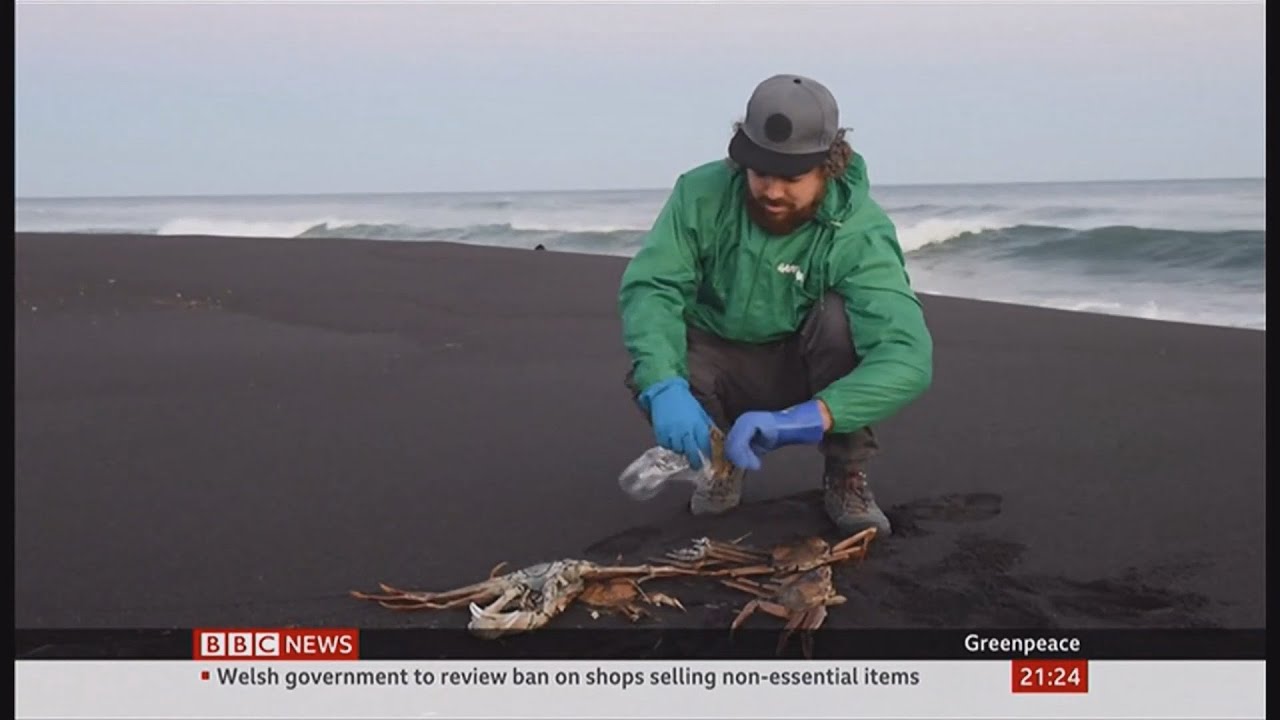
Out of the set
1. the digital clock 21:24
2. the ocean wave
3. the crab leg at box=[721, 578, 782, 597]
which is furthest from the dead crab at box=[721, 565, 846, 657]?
the ocean wave

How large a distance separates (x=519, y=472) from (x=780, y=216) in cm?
92

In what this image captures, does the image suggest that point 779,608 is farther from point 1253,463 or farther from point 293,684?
point 1253,463

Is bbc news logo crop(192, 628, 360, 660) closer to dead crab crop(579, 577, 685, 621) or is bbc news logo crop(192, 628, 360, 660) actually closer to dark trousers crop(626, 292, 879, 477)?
dead crab crop(579, 577, 685, 621)

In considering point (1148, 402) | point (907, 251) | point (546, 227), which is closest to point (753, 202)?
point (1148, 402)

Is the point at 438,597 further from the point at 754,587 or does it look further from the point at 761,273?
the point at 761,273

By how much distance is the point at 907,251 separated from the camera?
944 cm

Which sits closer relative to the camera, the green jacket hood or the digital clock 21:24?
the digital clock 21:24

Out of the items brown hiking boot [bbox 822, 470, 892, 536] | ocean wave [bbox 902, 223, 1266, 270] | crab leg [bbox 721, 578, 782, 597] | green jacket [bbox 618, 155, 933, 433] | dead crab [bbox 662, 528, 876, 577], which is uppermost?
green jacket [bbox 618, 155, 933, 433]

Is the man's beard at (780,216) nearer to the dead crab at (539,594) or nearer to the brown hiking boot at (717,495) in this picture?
the brown hiking boot at (717,495)

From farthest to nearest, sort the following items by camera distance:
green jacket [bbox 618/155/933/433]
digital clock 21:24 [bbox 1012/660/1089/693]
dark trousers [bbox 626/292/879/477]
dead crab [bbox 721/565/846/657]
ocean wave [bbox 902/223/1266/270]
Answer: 1. ocean wave [bbox 902/223/1266/270]
2. dark trousers [bbox 626/292/879/477]
3. green jacket [bbox 618/155/933/433]
4. dead crab [bbox 721/565/846/657]
5. digital clock 21:24 [bbox 1012/660/1089/693]

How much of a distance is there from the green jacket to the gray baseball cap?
148 millimetres

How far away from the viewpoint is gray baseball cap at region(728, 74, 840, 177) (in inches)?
78.7

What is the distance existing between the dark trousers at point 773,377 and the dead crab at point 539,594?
37cm

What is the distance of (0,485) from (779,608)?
146 cm
